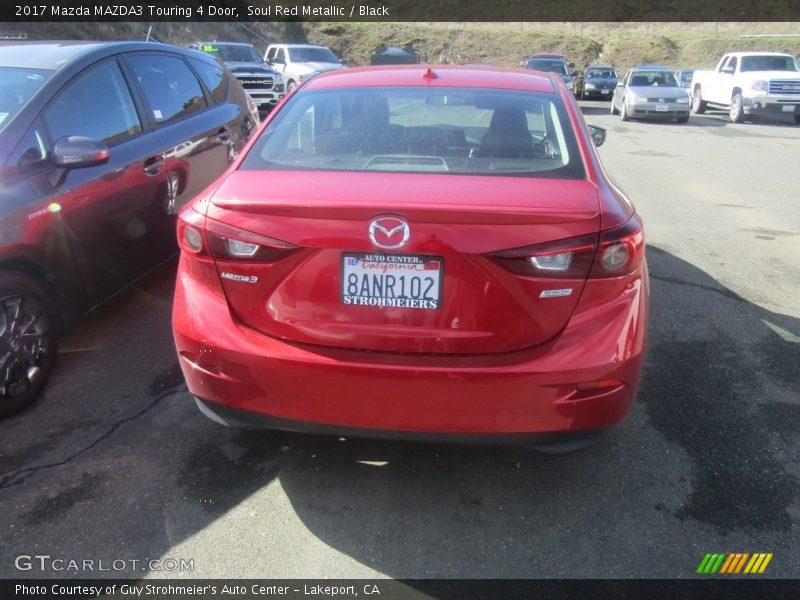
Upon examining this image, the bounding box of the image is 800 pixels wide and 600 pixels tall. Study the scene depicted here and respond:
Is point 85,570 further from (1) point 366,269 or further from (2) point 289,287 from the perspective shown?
(1) point 366,269

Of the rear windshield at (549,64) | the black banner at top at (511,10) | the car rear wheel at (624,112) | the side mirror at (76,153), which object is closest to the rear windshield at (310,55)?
the rear windshield at (549,64)

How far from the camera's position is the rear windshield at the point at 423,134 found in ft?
9.77

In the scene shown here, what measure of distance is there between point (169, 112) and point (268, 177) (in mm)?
2662

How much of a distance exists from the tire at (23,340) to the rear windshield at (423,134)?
141cm

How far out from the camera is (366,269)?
8.20ft

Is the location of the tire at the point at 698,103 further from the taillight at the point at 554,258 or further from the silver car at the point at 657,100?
the taillight at the point at 554,258

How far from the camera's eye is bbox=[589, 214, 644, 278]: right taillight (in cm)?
252

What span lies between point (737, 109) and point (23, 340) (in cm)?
2058

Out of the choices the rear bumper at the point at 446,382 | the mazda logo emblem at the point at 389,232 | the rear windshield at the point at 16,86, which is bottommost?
the rear bumper at the point at 446,382

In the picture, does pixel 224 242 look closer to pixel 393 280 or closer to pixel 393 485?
pixel 393 280

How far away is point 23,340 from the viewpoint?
3.56 meters

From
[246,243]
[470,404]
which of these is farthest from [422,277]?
[246,243]

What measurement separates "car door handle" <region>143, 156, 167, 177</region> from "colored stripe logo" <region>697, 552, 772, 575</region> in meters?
3.81

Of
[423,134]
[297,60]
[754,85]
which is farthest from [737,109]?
[423,134]
